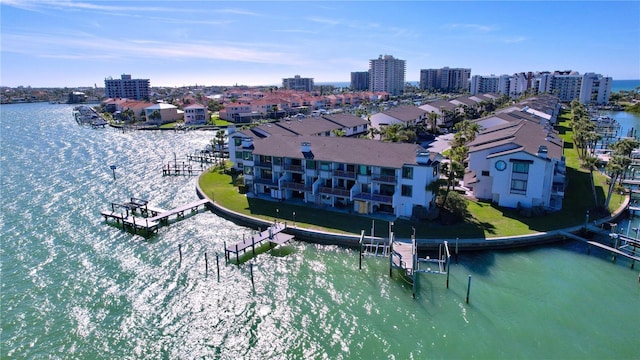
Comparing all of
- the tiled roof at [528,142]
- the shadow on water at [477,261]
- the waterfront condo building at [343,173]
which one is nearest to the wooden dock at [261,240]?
the waterfront condo building at [343,173]

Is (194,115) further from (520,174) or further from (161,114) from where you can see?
(520,174)

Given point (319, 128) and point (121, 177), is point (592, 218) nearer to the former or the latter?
point (319, 128)

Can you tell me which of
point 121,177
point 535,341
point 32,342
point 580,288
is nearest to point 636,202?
point 580,288

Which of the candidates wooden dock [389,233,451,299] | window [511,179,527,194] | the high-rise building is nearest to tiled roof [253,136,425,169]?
wooden dock [389,233,451,299]

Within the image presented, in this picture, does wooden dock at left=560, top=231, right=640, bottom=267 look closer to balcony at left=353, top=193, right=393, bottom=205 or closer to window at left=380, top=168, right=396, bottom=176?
balcony at left=353, top=193, right=393, bottom=205

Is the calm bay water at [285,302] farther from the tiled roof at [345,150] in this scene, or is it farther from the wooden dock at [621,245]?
the tiled roof at [345,150]
